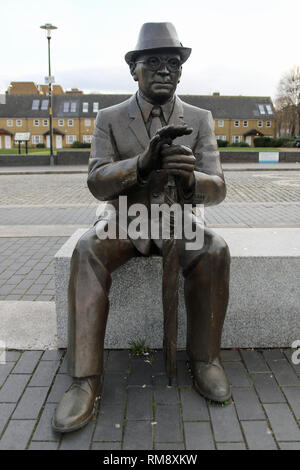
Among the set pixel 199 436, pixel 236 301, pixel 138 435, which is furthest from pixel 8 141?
pixel 199 436

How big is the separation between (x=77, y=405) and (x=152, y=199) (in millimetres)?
1390

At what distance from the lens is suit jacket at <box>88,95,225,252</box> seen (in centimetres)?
298

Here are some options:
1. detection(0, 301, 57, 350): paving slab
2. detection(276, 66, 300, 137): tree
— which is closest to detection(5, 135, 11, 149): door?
detection(276, 66, 300, 137): tree

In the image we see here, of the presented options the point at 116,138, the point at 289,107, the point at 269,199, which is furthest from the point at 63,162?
the point at 289,107

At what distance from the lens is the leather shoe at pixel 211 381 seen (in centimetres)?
267

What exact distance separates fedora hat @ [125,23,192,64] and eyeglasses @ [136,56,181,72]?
6 centimetres

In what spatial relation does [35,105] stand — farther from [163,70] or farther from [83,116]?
[163,70]

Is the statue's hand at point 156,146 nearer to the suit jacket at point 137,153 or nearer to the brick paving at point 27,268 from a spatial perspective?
the suit jacket at point 137,153

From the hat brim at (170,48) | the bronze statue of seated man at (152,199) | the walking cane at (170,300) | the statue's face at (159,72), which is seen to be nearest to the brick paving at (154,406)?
the bronze statue of seated man at (152,199)

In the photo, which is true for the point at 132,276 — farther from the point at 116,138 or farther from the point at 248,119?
the point at 248,119

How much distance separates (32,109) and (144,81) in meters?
63.7

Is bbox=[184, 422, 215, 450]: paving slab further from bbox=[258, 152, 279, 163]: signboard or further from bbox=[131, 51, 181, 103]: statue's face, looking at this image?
bbox=[258, 152, 279, 163]: signboard

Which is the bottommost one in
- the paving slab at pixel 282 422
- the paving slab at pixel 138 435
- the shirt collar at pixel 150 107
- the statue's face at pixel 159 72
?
the paving slab at pixel 138 435

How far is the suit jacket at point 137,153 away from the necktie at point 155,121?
49 millimetres
